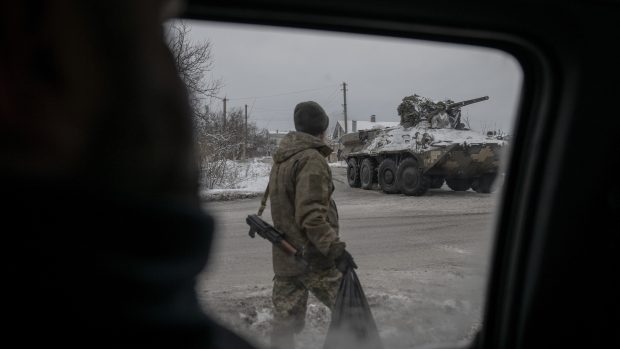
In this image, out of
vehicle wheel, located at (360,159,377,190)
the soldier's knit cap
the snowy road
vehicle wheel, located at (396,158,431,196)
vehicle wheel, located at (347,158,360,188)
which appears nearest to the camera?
the snowy road

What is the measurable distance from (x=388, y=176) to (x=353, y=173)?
9.66 ft

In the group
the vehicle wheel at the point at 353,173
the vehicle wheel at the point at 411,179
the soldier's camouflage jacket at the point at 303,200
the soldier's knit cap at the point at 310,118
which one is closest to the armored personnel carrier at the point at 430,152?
the vehicle wheel at the point at 411,179

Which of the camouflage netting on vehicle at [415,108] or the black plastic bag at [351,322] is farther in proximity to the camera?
the camouflage netting on vehicle at [415,108]

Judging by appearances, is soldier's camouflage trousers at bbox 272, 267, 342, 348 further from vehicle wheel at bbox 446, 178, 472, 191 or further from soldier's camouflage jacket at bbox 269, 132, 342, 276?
vehicle wheel at bbox 446, 178, 472, 191

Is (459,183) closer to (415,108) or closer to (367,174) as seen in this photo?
(415,108)

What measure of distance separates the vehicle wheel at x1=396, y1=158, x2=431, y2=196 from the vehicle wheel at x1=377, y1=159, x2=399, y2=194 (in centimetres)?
34

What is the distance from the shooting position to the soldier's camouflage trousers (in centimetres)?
284

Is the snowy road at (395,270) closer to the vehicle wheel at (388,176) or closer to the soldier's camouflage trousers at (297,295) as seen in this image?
the soldier's camouflage trousers at (297,295)

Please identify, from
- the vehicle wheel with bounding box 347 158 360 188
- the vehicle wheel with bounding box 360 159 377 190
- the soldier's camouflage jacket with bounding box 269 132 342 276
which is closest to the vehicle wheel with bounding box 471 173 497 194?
the vehicle wheel with bounding box 360 159 377 190

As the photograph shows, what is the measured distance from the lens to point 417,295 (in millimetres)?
4125

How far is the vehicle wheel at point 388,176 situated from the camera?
14.7 metres

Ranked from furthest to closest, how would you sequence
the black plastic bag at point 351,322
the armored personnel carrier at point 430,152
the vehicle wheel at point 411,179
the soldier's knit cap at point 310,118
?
1. the vehicle wheel at point 411,179
2. the armored personnel carrier at point 430,152
3. the soldier's knit cap at point 310,118
4. the black plastic bag at point 351,322

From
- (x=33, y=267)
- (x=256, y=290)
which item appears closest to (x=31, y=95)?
(x=33, y=267)

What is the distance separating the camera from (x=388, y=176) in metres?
15.0
